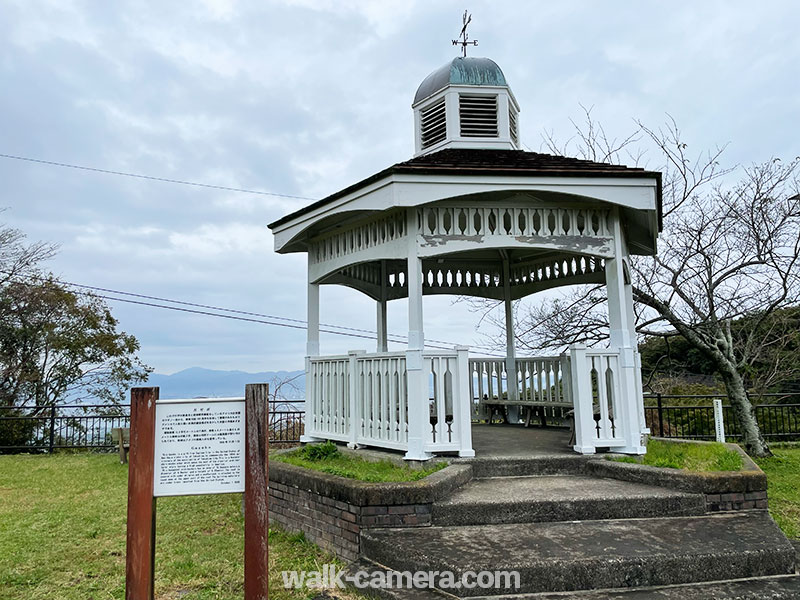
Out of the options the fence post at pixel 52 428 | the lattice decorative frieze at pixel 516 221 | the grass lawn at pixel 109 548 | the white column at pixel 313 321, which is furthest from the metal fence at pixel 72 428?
the lattice decorative frieze at pixel 516 221

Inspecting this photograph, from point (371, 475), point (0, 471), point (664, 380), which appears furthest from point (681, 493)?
point (0, 471)

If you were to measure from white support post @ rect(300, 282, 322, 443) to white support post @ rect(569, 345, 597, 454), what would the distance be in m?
3.21

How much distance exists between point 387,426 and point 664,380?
1000 centimetres

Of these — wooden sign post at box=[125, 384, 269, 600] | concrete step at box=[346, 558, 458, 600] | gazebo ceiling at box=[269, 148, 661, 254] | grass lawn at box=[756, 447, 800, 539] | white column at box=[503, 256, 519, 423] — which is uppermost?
gazebo ceiling at box=[269, 148, 661, 254]

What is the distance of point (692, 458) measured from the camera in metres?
5.17

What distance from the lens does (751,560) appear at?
3.47 meters

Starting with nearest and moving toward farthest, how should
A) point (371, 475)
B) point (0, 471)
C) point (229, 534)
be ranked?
point (371, 475), point (229, 534), point (0, 471)

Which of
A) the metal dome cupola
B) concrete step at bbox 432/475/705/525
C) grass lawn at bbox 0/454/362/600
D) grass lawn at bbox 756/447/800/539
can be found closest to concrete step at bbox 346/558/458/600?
grass lawn at bbox 0/454/362/600

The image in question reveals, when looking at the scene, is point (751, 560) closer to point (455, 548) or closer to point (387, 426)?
point (455, 548)

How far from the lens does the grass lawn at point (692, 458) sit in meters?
4.83

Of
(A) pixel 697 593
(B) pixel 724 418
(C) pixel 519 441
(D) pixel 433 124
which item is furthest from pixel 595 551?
(B) pixel 724 418

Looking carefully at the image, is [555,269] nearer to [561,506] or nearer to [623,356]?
[623,356]

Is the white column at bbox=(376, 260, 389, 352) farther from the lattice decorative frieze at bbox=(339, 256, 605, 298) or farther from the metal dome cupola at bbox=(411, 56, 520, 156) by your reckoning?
the metal dome cupola at bbox=(411, 56, 520, 156)

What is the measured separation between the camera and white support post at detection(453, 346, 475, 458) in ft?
17.1
